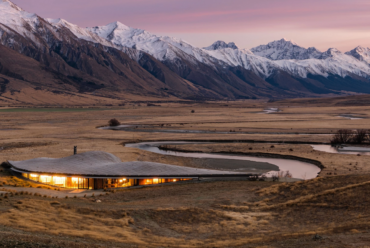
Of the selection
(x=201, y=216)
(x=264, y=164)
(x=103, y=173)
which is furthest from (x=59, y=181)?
(x=264, y=164)

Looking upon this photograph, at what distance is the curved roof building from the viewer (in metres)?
40.6

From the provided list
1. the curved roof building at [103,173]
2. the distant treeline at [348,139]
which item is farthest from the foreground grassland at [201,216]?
the distant treeline at [348,139]

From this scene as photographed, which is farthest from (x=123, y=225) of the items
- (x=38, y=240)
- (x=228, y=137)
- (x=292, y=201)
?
(x=228, y=137)

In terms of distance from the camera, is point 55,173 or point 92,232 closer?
point 92,232

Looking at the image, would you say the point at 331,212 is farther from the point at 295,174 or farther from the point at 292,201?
the point at 295,174

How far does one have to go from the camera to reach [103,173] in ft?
135

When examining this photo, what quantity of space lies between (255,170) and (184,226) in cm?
2351

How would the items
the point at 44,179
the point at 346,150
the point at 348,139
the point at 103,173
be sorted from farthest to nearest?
the point at 348,139 → the point at 346,150 → the point at 44,179 → the point at 103,173

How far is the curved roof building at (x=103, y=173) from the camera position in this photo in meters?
40.6

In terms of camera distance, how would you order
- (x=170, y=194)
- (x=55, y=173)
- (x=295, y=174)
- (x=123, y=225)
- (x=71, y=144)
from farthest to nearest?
(x=71, y=144)
(x=295, y=174)
(x=55, y=173)
(x=170, y=194)
(x=123, y=225)

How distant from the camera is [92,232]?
76.1 feet

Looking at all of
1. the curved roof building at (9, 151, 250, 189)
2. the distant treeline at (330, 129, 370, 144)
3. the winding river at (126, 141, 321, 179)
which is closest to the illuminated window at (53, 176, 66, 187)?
the curved roof building at (9, 151, 250, 189)

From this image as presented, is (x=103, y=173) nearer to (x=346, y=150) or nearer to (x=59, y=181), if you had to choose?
(x=59, y=181)

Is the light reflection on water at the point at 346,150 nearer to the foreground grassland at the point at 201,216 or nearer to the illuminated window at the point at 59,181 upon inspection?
the foreground grassland at the point at 201,216
